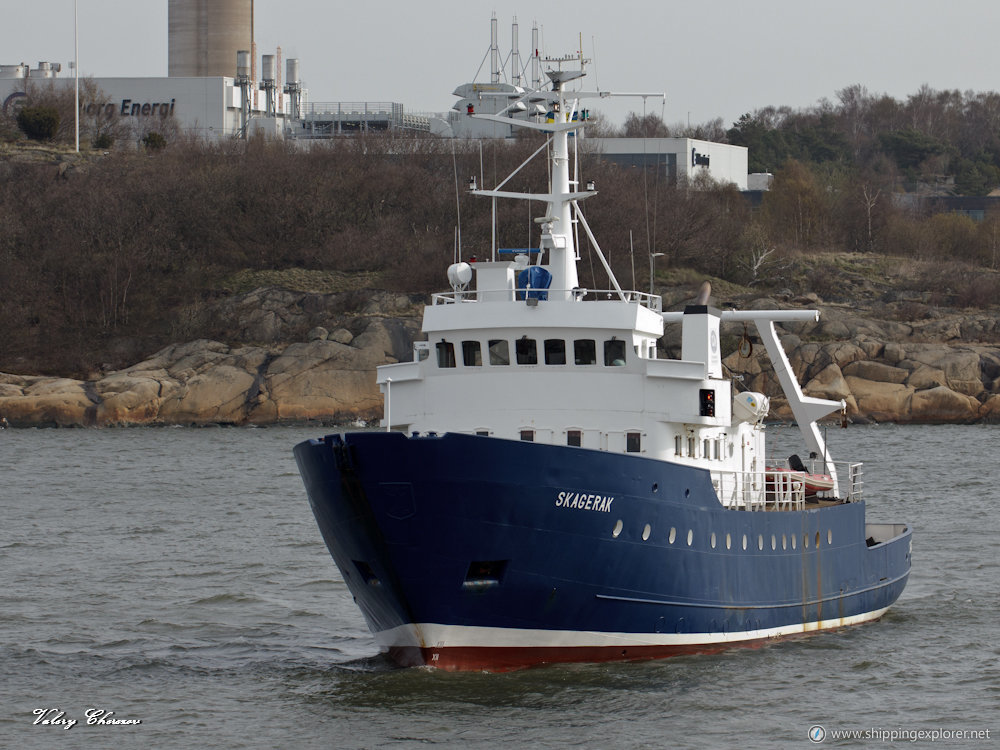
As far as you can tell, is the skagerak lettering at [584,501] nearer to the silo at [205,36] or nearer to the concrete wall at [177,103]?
the concrete wall at [177,103]

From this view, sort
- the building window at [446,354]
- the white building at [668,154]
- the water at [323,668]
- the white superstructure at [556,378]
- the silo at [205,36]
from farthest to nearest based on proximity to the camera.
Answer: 1. the silo at [205,36]
2. the white building at [668,154]
3. the building window at [446,354]
4. the white superstructure at [556,378]
5. the water at [323,668]

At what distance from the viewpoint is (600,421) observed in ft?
73.8

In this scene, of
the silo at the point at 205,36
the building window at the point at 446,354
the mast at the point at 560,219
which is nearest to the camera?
the building window at the point at 446,354

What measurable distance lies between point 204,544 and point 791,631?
15.9 meters

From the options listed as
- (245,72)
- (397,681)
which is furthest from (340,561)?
(245,72)

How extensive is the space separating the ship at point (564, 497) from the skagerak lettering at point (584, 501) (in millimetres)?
24

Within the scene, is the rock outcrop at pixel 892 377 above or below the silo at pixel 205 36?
below

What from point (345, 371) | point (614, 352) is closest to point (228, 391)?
point (345, 371)

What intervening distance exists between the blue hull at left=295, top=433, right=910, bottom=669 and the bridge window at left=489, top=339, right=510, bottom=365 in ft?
11.7

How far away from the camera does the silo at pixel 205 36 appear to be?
124125 millimetres

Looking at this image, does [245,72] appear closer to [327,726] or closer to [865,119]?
[865,119]

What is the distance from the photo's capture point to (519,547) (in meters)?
19.4

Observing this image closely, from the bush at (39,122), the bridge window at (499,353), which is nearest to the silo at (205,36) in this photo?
the bush at (39,122)

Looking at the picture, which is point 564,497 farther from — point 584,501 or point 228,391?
point 228,391
